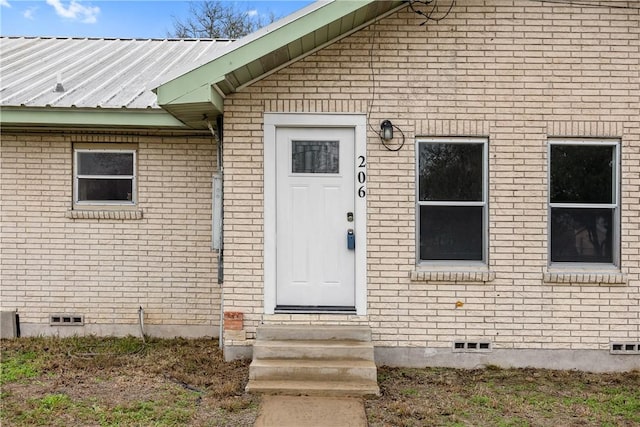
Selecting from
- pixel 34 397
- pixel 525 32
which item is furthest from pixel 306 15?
pixel 34 397

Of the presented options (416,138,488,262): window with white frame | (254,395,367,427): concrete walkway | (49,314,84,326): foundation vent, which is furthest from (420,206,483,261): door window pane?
(49,314,84,326): foundation vent

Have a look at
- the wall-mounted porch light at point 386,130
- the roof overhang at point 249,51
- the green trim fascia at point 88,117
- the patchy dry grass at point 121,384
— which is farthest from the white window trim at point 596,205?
the green trim fascia at point 88,117

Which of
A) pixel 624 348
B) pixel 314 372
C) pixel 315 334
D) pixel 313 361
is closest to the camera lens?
pixel 314 372

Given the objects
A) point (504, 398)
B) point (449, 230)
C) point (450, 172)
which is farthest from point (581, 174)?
point (504, 398)

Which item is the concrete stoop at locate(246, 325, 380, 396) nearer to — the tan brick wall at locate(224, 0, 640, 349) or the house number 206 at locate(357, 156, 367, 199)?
the tan brick wall at locate(224, 0, 640, 349)

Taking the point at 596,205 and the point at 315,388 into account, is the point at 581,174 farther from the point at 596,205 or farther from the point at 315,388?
the point at 315,388

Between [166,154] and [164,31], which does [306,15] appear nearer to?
[166,154]

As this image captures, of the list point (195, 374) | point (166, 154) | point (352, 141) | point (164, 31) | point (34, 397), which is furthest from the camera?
point (164, 31)

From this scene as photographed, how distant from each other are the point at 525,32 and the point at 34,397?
21.6 feet

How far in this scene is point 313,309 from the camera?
18.4 feet

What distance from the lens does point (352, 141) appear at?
18.4 ft

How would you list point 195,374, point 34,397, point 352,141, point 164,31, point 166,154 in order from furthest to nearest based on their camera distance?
point 164,31 → point 166,154 → point 352,141 → point 195,374 → point 34,397

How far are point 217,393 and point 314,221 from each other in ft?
7.09

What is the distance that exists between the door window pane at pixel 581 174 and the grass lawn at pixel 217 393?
2.07 m
